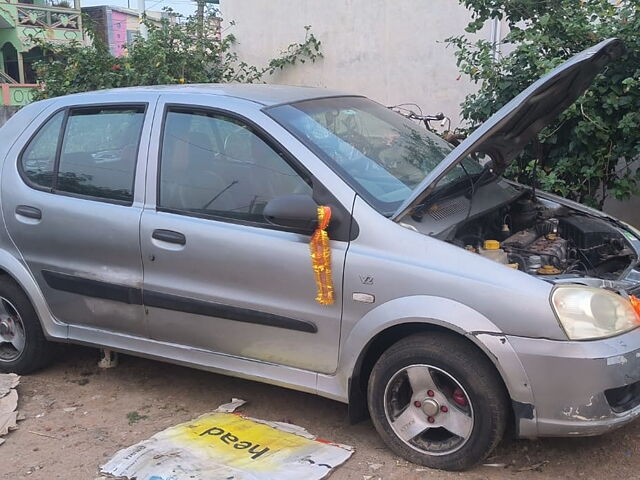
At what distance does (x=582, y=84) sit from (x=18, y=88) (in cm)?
2007

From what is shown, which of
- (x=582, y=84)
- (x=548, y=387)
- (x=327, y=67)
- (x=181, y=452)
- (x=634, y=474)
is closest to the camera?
(x=548, y=387)

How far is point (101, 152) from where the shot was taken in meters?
3.99

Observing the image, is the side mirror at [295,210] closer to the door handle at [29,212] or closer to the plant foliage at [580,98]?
the door handle at [29,212]

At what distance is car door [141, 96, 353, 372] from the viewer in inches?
130

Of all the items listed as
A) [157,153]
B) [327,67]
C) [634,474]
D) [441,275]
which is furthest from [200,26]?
[634,474]

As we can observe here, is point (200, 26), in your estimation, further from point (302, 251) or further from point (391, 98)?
point (302, 251)

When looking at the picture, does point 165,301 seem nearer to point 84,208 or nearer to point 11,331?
point 84,208

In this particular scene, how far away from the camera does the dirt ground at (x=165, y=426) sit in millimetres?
3201

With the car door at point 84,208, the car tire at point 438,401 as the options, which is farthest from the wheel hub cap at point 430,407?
the car door at point 84,208

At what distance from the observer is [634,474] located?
312cm

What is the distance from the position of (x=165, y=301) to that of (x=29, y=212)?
1.12 m

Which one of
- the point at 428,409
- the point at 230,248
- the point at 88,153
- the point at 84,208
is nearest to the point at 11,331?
the point at 84,208

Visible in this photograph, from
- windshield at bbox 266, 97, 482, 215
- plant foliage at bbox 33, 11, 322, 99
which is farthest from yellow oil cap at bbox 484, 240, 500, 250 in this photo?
plant foliage at bbox 33, 11, 322, 99

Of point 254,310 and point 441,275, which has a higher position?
point 441,275
